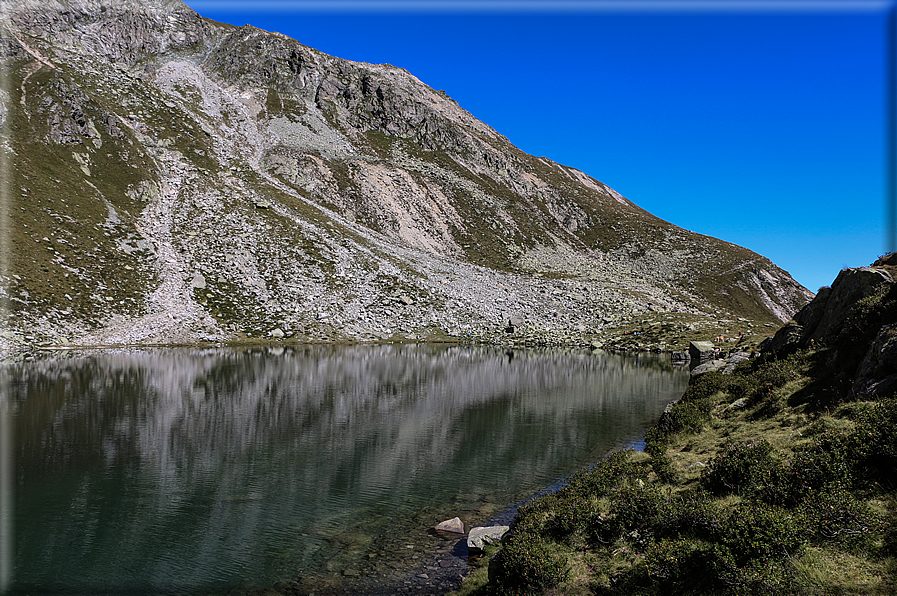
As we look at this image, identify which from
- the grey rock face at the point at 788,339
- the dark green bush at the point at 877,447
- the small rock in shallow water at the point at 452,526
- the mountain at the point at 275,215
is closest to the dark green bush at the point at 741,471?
the dark green bush at the point at 877,447

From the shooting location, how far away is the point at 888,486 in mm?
11828

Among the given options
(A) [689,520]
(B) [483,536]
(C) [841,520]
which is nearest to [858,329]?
(C) [841,520]

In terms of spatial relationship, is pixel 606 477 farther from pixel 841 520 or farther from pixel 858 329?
pixel 858 329

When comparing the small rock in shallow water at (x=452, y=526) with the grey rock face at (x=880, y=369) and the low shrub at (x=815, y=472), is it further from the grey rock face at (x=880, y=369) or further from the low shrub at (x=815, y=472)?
the grey rock face at (x=880, y=369)

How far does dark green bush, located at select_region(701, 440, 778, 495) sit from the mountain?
76884 mm

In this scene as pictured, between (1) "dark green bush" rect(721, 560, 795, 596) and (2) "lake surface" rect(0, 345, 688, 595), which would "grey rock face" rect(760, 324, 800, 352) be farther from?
(1) "dark green bush" rect(721, 560, 795, 596)

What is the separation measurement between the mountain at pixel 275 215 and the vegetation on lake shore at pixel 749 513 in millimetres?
75225

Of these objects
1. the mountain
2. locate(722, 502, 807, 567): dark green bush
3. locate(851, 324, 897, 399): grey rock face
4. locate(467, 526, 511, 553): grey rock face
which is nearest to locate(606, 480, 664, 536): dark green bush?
locate(722, 502, 807, 567): dark green bush

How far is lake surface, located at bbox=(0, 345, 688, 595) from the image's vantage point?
15312mm

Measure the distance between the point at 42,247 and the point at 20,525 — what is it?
8166 centimetres

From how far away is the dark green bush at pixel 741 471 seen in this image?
14.2m

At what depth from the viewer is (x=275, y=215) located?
10950 centimetres

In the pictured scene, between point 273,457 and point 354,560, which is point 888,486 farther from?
point 273,457

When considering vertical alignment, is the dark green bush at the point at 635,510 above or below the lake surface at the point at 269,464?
above
